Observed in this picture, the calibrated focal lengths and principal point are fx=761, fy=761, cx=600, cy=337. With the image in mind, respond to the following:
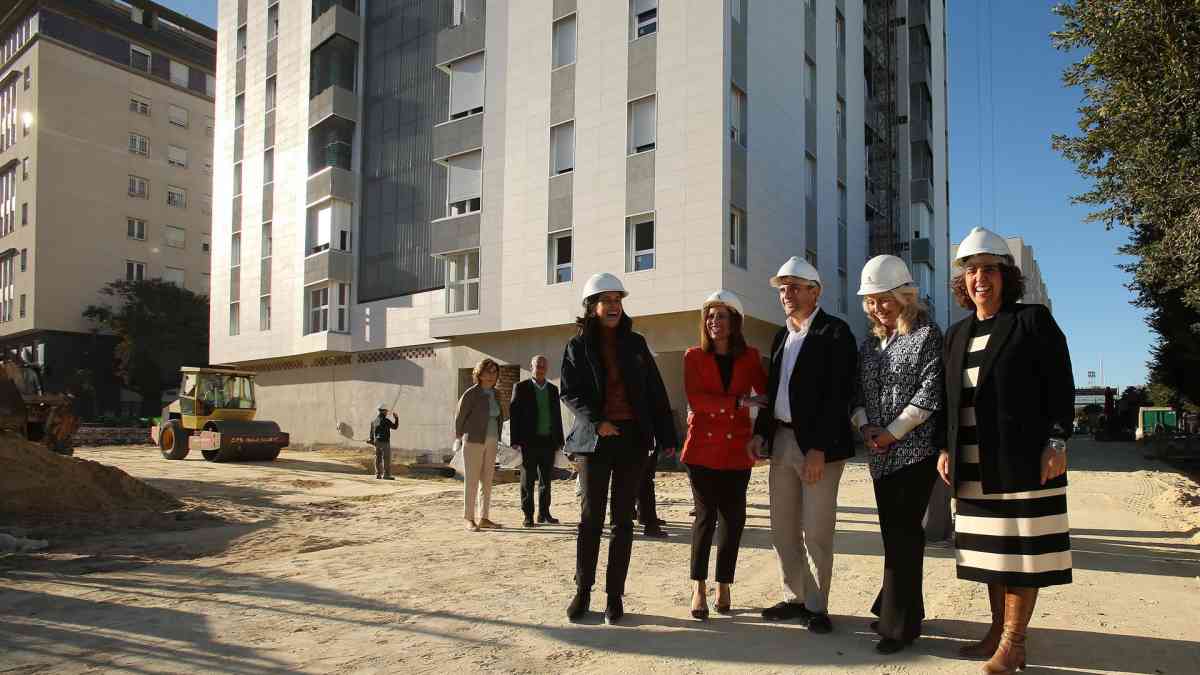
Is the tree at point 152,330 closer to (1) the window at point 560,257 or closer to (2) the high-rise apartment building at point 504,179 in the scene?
(2) the high-rise apartment building at point 504,179

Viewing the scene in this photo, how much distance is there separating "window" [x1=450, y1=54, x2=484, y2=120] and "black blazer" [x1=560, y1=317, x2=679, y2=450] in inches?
808

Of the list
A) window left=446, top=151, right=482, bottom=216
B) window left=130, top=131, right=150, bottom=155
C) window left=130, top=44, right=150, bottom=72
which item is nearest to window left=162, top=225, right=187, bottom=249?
window left=130, top=131, right=150, bottom=155

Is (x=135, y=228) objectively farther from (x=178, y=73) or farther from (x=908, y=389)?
(x=908, y=389)

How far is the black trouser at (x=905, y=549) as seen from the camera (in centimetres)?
381

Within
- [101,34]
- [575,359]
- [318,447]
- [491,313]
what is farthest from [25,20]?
[575,359]

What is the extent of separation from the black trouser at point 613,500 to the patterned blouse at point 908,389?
138 cm

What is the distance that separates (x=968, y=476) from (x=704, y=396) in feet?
4.88

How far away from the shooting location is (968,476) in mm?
3639

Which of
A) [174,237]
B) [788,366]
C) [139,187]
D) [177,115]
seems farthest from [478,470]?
[177,115]

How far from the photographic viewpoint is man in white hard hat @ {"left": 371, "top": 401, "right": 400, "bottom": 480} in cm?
1650

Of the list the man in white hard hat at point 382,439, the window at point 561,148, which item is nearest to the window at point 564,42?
the window at point 561,148

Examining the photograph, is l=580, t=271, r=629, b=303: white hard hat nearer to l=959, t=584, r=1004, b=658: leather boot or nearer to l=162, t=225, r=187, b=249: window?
l=959, t=584, r=1004, b=658: leather boot

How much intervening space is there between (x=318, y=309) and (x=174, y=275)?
29.6 m

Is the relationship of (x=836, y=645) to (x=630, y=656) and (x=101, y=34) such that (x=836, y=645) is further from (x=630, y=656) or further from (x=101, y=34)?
(x=101, y=34)
